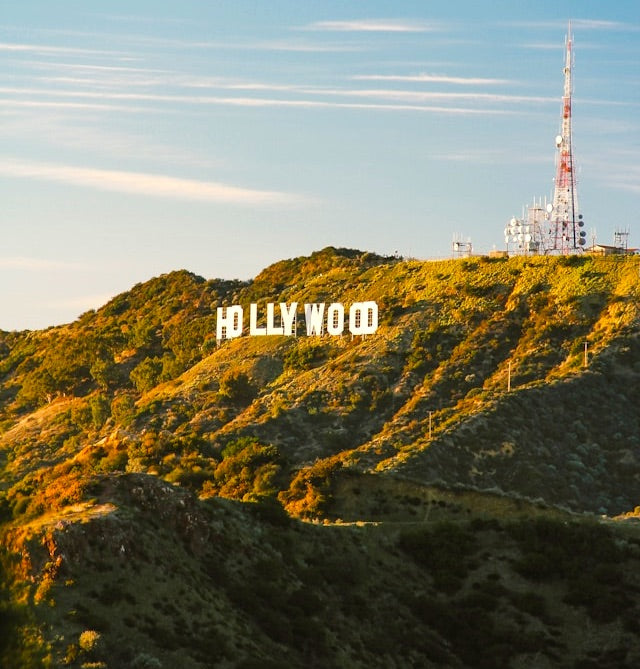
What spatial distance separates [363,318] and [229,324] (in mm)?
24832

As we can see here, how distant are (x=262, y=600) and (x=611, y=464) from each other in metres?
62.9

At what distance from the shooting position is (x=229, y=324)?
176250 mm

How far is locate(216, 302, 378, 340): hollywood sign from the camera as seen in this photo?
157 m

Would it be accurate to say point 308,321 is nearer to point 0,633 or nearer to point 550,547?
point 550,547

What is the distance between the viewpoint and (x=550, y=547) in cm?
8231

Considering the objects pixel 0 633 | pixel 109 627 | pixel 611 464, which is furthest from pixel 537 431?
pixel 0 633

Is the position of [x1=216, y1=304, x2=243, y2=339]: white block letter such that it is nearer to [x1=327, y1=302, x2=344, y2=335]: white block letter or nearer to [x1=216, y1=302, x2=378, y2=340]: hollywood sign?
[x1=216, y1=302, x2=378, y2=340]: hollywood sign

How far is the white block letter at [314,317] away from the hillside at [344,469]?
1161mm

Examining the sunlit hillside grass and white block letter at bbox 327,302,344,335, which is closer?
the sunlit hillside grass

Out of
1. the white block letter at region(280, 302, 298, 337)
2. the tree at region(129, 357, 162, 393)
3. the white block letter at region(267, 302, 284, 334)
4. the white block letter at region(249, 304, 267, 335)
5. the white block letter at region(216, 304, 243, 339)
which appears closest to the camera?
the white block letter at region(280, 302, 298, 337)

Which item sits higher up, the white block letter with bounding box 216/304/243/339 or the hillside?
the white block letter with bounding box 216/304/243/339

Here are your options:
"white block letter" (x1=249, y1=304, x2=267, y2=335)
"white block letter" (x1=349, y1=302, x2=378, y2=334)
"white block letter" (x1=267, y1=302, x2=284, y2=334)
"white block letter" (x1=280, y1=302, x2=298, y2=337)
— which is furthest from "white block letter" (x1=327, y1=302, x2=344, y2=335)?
"white block letter" (x1=249, y1=304, x2=267, y2=335)

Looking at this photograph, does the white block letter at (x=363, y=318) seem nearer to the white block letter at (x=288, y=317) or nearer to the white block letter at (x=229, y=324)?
the white block letter at (x=288, y=317)

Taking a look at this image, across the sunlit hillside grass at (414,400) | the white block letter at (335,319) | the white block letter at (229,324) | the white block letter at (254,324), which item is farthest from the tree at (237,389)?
the white block letter at (229,324)
